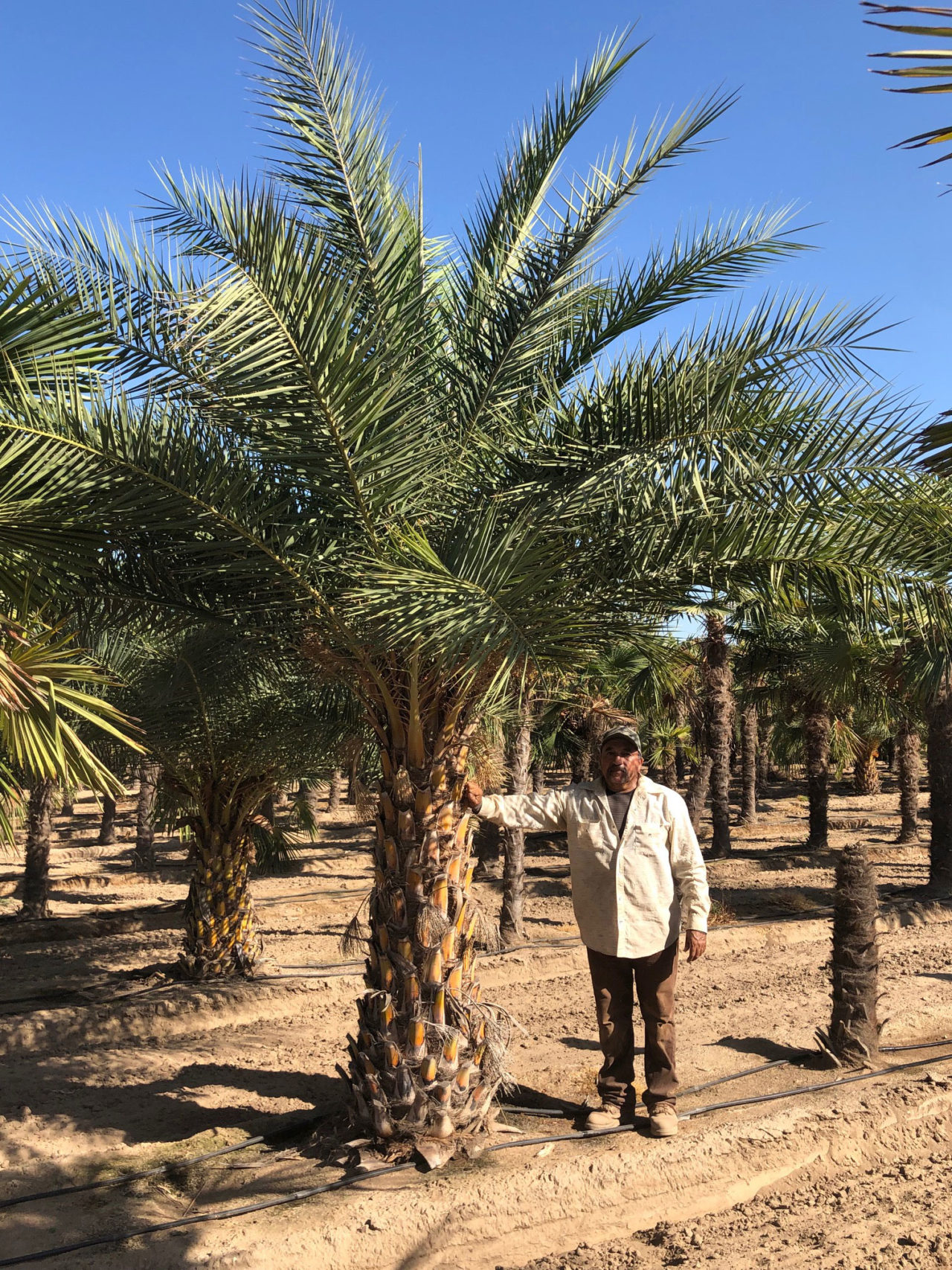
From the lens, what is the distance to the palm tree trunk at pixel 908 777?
69.0ft

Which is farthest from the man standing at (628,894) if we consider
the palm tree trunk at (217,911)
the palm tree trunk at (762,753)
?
the palm tree trunk at (762,753)

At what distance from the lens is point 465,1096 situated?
4969mm

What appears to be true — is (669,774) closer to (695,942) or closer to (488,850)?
(488,850)

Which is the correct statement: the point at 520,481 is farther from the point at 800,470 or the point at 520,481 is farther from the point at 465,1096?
the point at 465,1096

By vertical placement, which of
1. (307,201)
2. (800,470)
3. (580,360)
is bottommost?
(800,470)

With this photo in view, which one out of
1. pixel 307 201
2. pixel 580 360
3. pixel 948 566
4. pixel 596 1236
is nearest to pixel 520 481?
pixel 580 360

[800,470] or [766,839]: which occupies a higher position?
[800,470]

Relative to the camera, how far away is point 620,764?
16.2 ft

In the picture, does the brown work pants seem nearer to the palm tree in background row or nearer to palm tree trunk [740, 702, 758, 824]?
the palm tree in background row

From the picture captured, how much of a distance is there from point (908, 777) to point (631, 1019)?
18.5 metres

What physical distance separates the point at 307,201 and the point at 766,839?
21.8m

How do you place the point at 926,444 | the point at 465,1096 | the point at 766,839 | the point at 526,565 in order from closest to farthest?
the point at 926,444
the point at 526,565
the point at 465,1096
the point at 766,839

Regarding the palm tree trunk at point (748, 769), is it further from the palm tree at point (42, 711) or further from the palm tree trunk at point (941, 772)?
the palm tree at point (42, 711)

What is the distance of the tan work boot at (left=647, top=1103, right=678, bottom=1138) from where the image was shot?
4.80 meters
